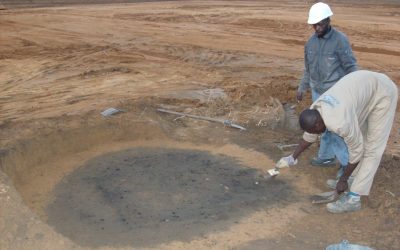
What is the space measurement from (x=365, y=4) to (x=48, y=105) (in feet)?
54.6

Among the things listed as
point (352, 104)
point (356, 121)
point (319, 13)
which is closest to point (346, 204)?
point (356, 121)

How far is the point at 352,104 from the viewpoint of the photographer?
384cm

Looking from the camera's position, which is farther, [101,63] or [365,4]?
[365,4]

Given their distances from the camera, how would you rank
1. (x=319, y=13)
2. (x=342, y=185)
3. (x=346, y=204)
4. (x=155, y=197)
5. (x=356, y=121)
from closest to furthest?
(x=356, y=121), (x=342, y=185), (x=346, y=204), (x=319, y=13), (x=155, y=197)

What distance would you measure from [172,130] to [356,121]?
317cm

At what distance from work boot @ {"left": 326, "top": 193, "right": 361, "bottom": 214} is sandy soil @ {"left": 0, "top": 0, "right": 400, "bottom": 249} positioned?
0.08 metres

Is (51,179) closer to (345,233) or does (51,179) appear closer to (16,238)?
(16,238)

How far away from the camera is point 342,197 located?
446cm

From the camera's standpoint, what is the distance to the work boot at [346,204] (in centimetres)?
437

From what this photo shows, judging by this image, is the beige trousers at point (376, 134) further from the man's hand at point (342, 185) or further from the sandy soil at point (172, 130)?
the sandy soil at point (172, 130)

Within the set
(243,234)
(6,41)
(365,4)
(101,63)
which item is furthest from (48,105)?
(365,4)

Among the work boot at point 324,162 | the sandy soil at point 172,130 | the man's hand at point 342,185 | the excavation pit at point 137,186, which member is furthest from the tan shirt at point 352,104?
the work boot at point 324,162

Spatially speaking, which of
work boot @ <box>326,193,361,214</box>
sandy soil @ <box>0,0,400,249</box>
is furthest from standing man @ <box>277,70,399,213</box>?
sandy soil @ <box>0,0,400,249</box>

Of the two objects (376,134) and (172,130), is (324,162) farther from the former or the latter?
(172,130)
